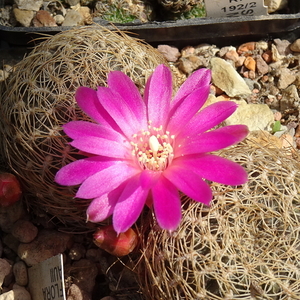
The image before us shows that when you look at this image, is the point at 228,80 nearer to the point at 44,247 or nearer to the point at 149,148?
the point at 149,148

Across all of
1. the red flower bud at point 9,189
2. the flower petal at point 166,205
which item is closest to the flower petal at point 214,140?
the flower petal at point 166,205

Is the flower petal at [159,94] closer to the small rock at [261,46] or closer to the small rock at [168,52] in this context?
the small rock at [168,52]

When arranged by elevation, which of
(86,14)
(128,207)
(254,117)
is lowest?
(254,117)

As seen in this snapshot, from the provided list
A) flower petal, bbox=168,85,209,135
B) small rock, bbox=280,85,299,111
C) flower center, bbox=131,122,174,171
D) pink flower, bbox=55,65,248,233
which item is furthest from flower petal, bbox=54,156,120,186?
small rock, bbox=280,85,299,111

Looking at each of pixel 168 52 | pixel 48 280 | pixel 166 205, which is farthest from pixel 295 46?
pixel 48 280

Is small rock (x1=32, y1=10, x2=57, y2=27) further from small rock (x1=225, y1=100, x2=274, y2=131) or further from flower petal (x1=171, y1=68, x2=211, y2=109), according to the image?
flower petal (x1=171, y1=68, x2=211, y2=109)
